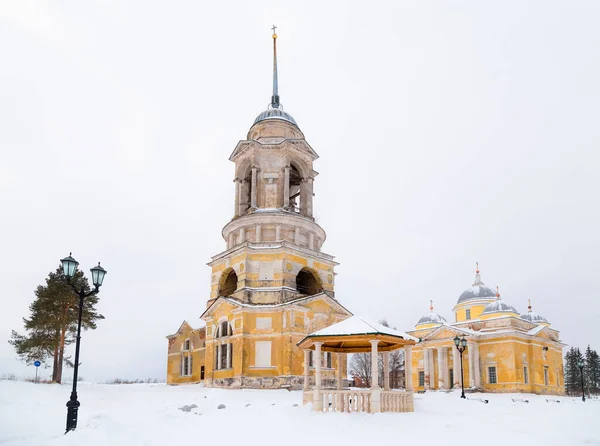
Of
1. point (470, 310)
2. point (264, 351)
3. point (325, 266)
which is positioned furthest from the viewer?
point (470, 310)

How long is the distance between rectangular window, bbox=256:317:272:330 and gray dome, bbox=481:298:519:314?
2877 cm

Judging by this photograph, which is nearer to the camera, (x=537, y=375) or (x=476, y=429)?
(x=476, y=429)

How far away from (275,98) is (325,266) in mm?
14001

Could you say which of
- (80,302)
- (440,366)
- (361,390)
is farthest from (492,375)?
(80,302)

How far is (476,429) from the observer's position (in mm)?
16500

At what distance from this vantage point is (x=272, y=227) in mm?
36219

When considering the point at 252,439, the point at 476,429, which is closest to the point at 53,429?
the point at 252,439

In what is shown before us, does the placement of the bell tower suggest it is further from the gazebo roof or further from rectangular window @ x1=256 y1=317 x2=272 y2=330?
the gazebo roof

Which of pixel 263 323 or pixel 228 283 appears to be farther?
pixel 228 283

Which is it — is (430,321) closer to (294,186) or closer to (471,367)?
(471,367)

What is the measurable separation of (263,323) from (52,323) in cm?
1232

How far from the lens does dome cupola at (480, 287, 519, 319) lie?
52031 millimetres

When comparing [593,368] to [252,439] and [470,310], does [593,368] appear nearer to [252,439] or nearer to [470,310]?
[470,310]

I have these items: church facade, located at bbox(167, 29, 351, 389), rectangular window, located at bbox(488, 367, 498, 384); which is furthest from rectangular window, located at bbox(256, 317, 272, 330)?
rectangular window, located at bbox(488, 367, 498, 384)
